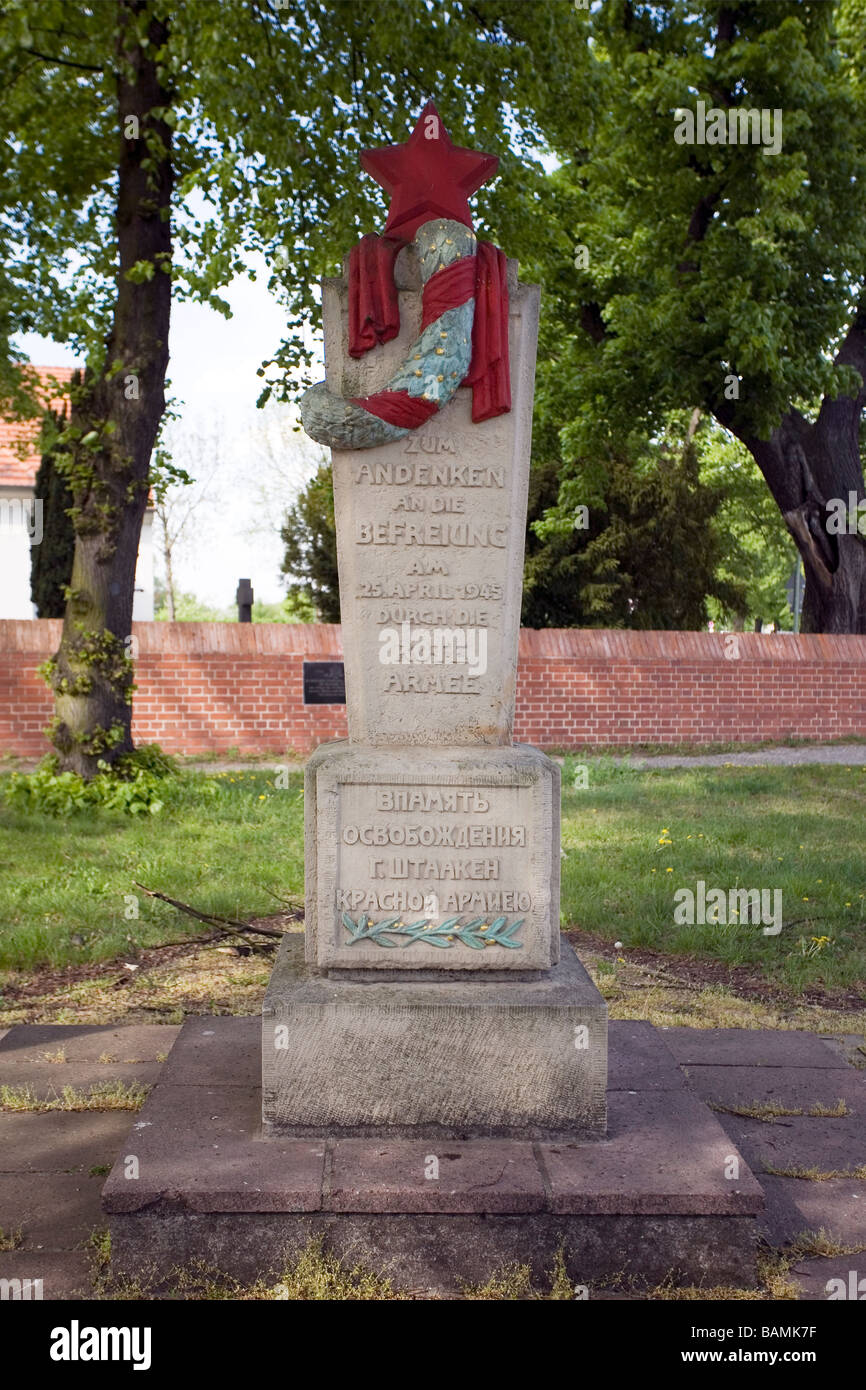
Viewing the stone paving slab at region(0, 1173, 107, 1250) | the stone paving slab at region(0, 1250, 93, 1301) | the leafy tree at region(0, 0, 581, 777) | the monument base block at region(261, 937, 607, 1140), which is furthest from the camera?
the leafy tree at region(0, 0, 581, 777)

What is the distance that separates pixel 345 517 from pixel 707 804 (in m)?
7.23

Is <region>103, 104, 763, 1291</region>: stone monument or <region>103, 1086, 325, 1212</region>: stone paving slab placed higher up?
<region>103, 104, 763, 1291</region>: stone monument

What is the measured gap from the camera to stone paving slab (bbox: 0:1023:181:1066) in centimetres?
438

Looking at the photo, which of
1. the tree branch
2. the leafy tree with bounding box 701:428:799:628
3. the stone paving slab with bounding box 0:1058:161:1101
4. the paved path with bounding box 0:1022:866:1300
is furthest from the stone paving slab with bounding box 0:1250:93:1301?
the leafy tree with bounding box 701:428:799:628

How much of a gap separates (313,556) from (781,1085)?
22.7 m

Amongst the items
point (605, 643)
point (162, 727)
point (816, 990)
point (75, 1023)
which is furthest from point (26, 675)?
point (816, 990)

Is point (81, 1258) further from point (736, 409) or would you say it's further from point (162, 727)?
point (736, 409)

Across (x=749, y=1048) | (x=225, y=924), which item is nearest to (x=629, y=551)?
(x=225, y=924)

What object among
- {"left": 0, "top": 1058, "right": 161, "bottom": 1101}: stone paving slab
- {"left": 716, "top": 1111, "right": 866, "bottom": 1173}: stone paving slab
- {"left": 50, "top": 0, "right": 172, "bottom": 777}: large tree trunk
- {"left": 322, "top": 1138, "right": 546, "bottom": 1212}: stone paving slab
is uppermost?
{"left": 50, "top": 0, "right": 172, "bottom": 777}: large tree trunk

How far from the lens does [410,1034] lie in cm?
333

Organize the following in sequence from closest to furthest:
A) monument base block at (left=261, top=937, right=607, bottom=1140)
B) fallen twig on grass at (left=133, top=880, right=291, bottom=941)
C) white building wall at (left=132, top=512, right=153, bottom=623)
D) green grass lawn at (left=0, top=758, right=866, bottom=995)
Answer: monument base block at (left=261, top=937, right=607, bottom=1140) < fallen twig on grass at (left=133, top=880, right=291, bottom=941) < green grass lawn at (left=0, top=758, right=866, bottom=995) < white building wall at (left=132, top=512, right=153, bottom=623)

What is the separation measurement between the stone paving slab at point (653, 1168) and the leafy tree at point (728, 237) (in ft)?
38.8

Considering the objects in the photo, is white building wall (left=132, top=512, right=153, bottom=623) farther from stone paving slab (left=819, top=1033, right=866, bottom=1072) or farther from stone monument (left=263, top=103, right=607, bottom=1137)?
stone monument (left=263, top=103, right=607, bottom=1137)

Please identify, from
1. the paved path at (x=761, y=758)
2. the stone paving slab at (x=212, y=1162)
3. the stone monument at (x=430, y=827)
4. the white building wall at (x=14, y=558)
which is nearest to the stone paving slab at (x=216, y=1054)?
the stone monument at (x=430, y=827)
